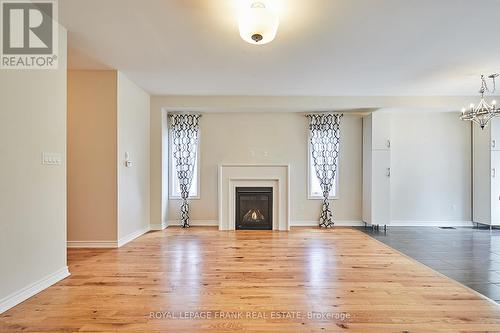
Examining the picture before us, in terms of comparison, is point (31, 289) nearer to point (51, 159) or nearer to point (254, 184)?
point (51, 159)

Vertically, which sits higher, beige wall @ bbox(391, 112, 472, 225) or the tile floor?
beige wall @ bbox(391, 112, 472, 225)

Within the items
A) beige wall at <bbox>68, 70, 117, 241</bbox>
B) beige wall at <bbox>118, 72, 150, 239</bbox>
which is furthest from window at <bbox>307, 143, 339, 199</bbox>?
beige wall at <bbox>68, 70, 117, 241</bbox>

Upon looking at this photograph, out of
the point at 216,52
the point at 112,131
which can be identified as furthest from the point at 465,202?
the point at 112,131

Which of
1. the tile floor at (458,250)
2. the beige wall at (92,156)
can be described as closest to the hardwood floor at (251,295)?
the tile floor at (458,250)

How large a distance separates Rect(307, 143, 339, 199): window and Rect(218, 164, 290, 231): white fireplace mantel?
0.62 meters

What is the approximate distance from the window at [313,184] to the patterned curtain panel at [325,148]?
122 mm

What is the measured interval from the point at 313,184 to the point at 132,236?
12.3 ft

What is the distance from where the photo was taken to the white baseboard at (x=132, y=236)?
4.34 m

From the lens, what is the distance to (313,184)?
6.14m

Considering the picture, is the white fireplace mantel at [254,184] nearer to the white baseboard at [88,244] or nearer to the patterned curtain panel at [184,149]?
the patterned curtain panel at [184,149]

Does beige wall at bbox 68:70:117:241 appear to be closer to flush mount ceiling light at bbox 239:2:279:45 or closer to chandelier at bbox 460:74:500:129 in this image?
flush mount ceiling light at bbox 239:2:279:45

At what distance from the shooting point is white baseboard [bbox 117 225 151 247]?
434 centimetres

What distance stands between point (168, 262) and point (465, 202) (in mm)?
6292

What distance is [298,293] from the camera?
8.77ft
